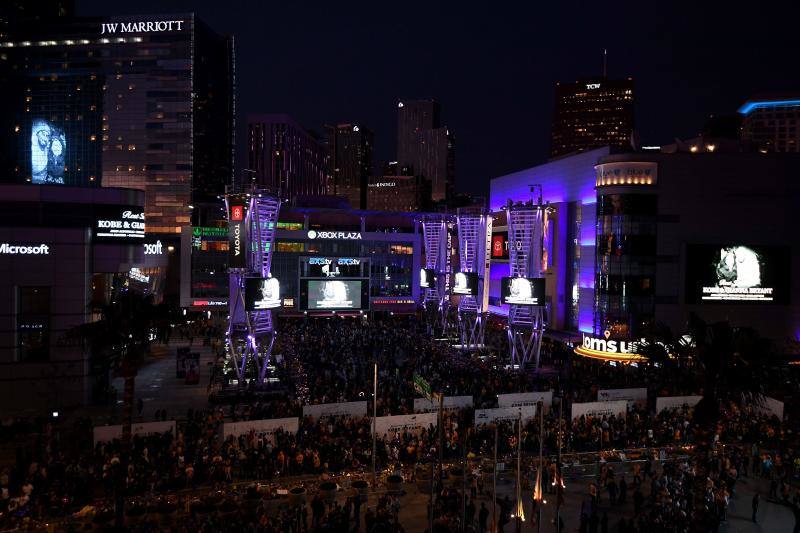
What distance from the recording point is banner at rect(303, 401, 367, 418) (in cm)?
2469

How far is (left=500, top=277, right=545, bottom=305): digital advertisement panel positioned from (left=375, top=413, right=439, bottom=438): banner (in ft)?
62.8

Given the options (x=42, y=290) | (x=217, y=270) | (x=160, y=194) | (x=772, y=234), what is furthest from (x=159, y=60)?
(x=772, y=234)

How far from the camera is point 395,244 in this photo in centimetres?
7669

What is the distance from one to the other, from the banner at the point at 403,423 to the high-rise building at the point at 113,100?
102493mm

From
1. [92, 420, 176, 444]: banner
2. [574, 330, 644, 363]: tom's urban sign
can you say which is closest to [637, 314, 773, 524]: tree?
[92, 420, 176, 444]: banner

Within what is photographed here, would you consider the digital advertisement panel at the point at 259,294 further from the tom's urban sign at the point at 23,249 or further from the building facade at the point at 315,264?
the building facade at the point at 315,264

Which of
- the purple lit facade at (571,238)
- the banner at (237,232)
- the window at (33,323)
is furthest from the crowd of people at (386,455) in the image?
the purple lit facade at (571,238)

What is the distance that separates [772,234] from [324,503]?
43.6 meters

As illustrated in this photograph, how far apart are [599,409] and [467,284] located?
23.4 meters

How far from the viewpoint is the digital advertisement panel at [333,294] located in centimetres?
5678

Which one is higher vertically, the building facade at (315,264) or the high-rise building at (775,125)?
the high-rise building at (775,125)

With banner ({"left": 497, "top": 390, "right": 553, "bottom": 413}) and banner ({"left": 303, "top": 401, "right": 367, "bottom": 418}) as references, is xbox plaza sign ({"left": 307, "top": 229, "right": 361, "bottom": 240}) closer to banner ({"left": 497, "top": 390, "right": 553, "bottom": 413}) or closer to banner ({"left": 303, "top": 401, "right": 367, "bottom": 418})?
banner ({"left": 303, "top": 401, "right": 367, "bottom": 418})

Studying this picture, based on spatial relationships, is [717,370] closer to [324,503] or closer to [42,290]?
[324,503]

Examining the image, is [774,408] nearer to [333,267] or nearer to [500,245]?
[500,245]
